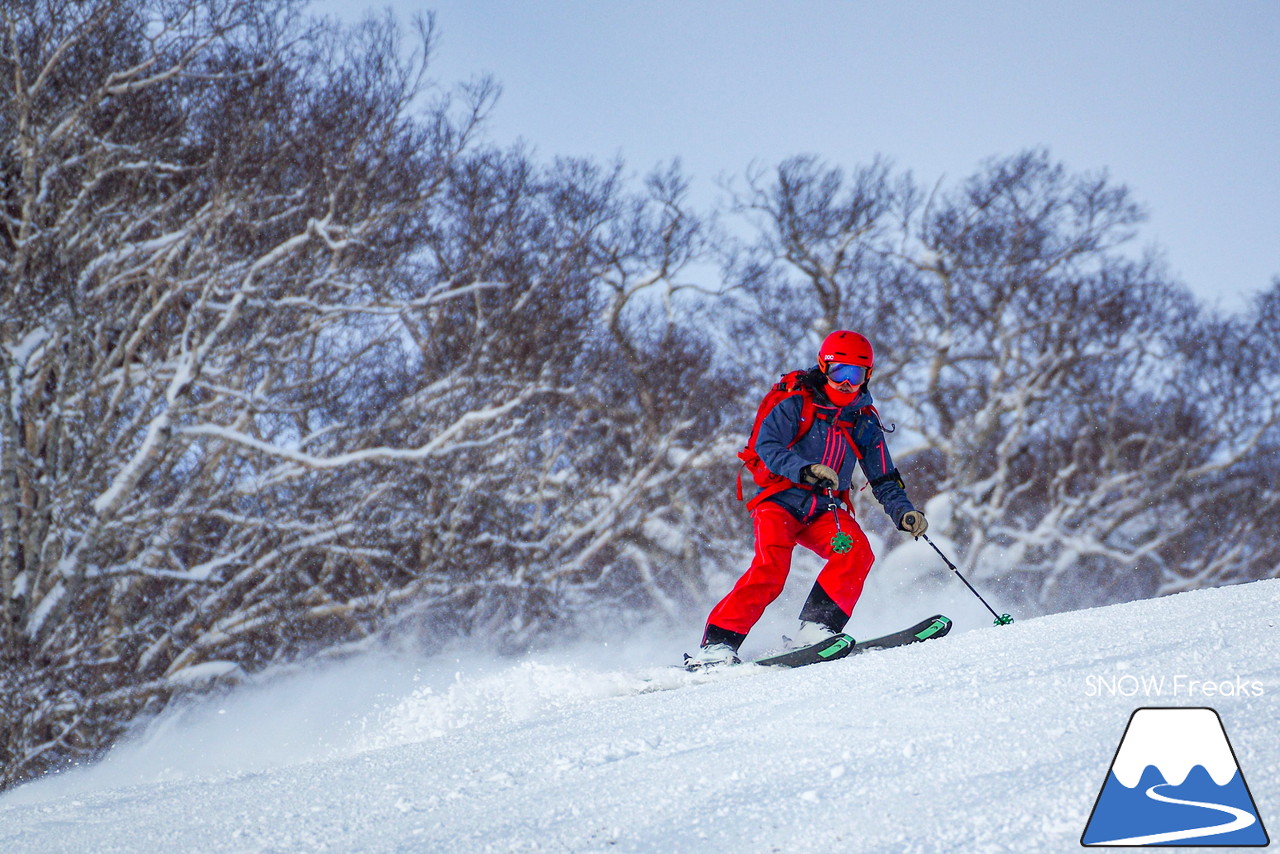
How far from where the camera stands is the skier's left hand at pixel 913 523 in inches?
172

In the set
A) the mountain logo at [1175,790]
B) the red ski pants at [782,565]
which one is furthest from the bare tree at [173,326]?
the mountain logo at [1175,790]

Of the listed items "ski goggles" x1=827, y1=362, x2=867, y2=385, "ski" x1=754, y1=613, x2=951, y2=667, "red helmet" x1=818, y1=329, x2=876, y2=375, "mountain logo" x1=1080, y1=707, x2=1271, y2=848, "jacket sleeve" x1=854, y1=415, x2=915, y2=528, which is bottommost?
"ski" x1=754, y1=613, x2=951, y2=667

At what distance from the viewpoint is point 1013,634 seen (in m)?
3.46

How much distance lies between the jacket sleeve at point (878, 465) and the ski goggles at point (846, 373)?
1.05 ft

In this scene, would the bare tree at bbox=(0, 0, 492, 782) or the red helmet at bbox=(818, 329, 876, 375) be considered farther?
the bare tree at bbox=(0, 0, 492, 782)

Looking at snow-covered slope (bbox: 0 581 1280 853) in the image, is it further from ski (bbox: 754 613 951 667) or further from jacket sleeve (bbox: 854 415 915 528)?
jacket sleeve (bbox: 854 415 915 528)

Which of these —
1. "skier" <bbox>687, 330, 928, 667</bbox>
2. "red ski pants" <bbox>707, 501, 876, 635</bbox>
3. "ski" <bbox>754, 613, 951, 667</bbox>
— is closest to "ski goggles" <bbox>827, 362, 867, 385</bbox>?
"skier" <bbox>687, 330, 928, 667</bbox>

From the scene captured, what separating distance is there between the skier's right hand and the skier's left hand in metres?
0.45

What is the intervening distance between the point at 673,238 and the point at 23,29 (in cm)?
932

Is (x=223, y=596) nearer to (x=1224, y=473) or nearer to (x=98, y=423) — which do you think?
(x=98, y=423)

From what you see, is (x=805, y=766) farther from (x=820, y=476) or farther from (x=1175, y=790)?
(x=820, y=476)

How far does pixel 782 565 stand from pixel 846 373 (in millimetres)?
938

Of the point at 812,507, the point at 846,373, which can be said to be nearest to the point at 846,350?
the point at 846,373

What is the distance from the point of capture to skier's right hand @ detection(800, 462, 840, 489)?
417 cm
